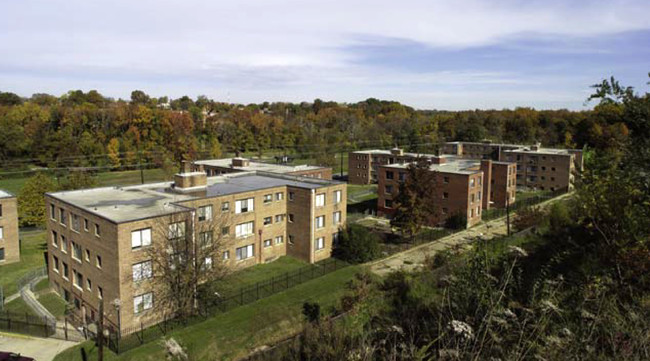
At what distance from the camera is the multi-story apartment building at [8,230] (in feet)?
124

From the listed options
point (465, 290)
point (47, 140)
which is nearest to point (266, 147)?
point (47, 140)

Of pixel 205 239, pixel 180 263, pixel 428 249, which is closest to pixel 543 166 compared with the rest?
pixel 428 249

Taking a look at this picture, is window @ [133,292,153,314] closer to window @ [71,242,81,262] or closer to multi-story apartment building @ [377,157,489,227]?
window @ [71,242,81,262]

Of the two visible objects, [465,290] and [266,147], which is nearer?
[465,290]

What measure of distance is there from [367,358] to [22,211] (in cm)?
5489

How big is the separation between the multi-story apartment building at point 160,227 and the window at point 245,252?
0.08 m

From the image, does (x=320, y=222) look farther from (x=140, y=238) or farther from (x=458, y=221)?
(x=458, y=221)

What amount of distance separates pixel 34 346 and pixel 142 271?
22.1 feet

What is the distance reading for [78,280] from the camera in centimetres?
3006

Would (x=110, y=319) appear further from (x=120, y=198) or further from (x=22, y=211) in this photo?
(x=22, y=211)

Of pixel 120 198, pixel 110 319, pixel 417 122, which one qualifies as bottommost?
pixel 110 319

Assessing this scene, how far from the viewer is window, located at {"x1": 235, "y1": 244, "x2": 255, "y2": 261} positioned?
3541 centimetres

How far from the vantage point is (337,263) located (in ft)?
124

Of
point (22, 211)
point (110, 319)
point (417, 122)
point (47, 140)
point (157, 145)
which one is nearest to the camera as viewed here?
point (110, 319)
